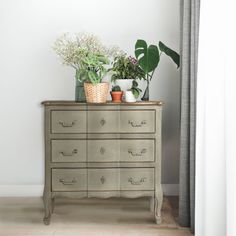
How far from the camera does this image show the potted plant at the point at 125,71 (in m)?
2.99

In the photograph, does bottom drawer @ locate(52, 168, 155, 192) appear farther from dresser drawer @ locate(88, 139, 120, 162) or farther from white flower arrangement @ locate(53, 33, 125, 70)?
white flower arrangement @ locate(53, 33, 125, 70)

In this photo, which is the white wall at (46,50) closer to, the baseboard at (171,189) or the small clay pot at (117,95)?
the baseboard at (171,189)

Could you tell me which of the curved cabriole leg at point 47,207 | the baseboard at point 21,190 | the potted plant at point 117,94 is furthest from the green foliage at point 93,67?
the baseboard at point 21,190

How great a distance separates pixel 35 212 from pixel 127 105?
113cm

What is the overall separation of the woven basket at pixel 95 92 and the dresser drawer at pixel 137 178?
530 mm

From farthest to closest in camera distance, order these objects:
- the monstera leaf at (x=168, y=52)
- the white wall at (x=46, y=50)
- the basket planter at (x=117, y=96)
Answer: the white wall at (x=46, y=50)
the monstera leaf at (x=168, y=52)
the basket planter at (x=117, y=96)

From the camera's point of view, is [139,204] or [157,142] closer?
[157,142]

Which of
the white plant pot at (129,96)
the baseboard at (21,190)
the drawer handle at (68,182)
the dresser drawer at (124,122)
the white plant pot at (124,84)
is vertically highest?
the white plant pot at (124,84)

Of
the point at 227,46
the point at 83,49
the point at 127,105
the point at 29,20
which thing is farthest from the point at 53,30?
the point at 227,46

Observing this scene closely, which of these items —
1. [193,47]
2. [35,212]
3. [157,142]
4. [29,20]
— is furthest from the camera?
[29,20]

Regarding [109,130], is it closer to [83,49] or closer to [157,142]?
[157,142]

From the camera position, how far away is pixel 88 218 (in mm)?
3010

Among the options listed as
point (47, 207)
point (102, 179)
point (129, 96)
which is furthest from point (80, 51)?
point (47, 207)

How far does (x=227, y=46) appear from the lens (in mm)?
2016
